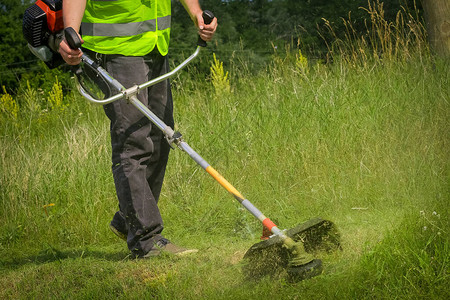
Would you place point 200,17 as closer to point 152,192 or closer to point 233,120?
point 152,192

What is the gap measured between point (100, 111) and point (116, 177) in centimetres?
441

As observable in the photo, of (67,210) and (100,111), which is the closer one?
(67,210)

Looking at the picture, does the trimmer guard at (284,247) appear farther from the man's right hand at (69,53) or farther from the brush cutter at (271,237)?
the man's right hand at (69,53)

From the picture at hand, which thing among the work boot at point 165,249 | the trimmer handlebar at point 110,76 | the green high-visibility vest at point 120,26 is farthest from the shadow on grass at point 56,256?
the green high-visibility vest at point 120,26

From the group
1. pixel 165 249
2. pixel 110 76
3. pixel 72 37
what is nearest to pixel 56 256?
pixel 165 249

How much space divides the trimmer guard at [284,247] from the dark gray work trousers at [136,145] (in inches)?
28.2

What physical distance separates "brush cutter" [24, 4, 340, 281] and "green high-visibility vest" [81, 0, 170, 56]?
163 millimetres

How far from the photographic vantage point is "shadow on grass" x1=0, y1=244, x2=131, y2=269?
405cm

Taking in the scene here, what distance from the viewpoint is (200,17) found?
367cm

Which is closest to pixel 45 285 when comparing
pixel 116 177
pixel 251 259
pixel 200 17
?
pixel 116 177

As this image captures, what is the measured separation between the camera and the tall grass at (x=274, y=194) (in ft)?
9.71

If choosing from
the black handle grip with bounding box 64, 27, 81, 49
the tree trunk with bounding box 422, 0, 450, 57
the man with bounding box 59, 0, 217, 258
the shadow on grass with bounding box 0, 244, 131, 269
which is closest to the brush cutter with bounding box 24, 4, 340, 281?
the black handle grip with bounding box 64, 27, 81, 49

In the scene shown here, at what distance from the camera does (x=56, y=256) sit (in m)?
4.20

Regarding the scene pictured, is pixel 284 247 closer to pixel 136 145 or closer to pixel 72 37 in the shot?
pixel 136 145
